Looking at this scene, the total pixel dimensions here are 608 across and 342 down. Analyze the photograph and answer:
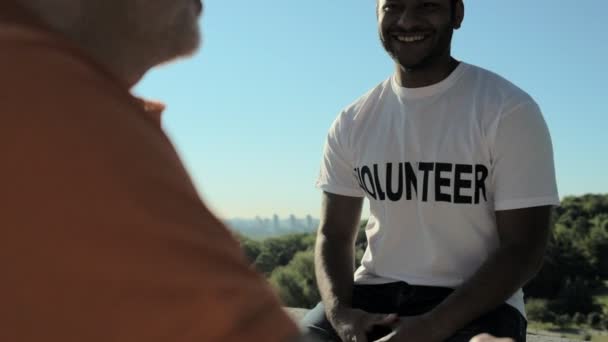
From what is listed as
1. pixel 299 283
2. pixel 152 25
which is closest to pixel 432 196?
pixel 152 25

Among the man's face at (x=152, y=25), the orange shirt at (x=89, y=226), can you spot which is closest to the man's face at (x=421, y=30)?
the man's face at (x=152, y=25)

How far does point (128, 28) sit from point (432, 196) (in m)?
1.41

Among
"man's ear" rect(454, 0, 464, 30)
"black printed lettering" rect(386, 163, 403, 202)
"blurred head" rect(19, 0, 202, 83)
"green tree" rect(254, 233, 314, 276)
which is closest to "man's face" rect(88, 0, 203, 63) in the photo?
"blurred head" rect(19, 0, 202, 83)

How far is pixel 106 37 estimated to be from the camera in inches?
31.7

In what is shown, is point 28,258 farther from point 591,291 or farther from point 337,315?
point 591,291

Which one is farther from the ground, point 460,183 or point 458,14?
point 458,14

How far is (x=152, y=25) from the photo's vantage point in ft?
2.76

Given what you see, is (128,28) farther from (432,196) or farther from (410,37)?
(410,37)

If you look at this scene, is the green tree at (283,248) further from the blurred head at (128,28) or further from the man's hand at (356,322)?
the blurred head at (128,28)

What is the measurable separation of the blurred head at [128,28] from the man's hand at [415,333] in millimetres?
1196

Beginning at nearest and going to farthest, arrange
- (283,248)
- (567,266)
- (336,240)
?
(336,240) → (283,248) → (567,266)

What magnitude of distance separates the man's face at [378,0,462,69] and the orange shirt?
1720mm

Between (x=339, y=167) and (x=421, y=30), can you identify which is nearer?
(x=421, y=30)

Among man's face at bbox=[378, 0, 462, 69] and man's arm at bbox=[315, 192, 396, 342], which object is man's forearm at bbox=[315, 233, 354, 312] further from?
man's face at bbox=[378, 0, 462, 69]
